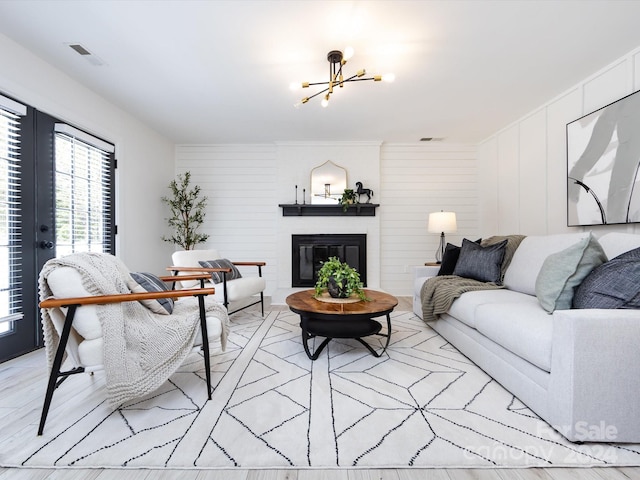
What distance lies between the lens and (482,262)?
314 centimetres

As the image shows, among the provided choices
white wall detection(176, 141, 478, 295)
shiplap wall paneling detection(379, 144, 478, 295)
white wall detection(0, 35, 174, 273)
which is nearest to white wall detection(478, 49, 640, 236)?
shiplap wall paneling detection(379, 144, 478, 295)

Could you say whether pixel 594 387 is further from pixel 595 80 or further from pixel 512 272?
pixel 595 80

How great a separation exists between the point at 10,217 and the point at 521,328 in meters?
3.78

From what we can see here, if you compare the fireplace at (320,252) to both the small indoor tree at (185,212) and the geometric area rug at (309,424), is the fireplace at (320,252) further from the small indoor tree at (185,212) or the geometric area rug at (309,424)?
the geometric area rug at (309,424)

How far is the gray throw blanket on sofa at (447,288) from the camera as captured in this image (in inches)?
108

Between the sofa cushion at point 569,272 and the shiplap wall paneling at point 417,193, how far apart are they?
130 inches

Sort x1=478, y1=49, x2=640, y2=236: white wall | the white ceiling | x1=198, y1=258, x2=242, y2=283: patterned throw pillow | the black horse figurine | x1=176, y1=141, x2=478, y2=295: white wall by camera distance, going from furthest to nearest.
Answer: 1. x1=176, y1=141, x2=478, y2=295: white wall
2. the black horse figurine
3. x1=198, y1=258, x2=242, y2=283: patterned throw pillow
4. x1=478, y1=49, x2=640, y2=236: white wall
5. the white ceiling

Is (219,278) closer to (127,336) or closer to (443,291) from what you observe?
(127,336)

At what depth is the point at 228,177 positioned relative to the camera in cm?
533

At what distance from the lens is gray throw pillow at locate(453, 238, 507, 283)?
10.0ft

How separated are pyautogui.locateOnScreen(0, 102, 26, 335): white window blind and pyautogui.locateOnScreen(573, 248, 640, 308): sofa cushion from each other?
404 centimetres

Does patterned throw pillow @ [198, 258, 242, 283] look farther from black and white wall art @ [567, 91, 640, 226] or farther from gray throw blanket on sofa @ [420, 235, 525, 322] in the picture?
black and white wall art @ [567, 91, 640, 226]

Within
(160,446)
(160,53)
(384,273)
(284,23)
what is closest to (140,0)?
(160,53)

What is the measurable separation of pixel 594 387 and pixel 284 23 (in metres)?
2.87
